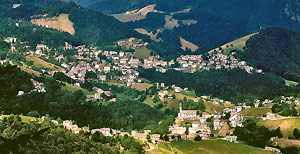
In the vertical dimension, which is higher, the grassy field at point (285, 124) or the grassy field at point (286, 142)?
the grassy field at point (285, 124)

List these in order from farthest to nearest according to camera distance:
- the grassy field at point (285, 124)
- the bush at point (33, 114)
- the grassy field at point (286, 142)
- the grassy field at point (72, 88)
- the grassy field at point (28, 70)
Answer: the grassy field at point (28, 70) → the grassy field at point (72, 88) → the bush at point (33, 114) → the grassy field at point (285, 124) → the grassy field at point (286, 142)

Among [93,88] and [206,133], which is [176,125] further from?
[93,88]

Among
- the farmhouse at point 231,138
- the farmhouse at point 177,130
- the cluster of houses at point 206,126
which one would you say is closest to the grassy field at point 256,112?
the cluster of houses at point 206,126

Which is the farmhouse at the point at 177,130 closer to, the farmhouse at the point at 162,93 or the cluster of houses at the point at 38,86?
the farmhouse at the point at 162,93

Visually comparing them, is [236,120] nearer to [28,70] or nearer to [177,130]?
[177,130]

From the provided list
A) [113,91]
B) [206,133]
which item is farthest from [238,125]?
[113,91]

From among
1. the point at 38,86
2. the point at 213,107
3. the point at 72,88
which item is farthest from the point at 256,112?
the point at 38,86
